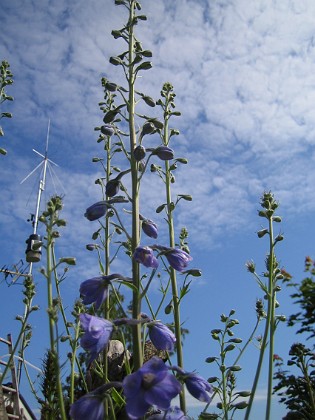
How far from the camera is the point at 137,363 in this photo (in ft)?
8.37

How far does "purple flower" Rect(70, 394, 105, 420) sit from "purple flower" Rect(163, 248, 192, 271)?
873mm

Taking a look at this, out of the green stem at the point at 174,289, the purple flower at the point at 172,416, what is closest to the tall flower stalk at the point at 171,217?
the green stem at the point at 174,289

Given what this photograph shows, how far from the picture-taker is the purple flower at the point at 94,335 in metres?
2.29

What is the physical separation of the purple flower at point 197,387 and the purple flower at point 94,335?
1.38ft

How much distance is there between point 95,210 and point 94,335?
0.88m

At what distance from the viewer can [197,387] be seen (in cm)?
227

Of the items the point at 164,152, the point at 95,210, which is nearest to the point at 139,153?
the point at 164,152

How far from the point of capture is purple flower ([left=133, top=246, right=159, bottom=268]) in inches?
104

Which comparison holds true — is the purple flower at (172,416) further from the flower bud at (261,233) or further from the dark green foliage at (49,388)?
the flower bud at (261,233)

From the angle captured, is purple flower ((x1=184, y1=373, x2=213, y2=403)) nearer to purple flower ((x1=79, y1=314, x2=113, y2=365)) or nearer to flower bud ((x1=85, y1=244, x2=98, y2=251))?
purple flower ((x1=79, y1=314, x2=113, y2=365))

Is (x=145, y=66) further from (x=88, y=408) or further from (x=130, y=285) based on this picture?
(x=88, y=408)

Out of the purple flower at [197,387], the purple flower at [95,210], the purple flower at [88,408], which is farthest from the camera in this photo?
the purple flower at [95,210]

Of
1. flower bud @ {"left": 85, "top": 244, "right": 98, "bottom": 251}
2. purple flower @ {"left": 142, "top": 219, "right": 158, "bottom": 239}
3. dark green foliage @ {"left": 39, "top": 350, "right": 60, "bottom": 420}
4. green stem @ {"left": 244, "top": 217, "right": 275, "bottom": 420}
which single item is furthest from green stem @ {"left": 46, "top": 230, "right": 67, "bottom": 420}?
flower bud @ {"left": 85, "top": 244, "right": 98, "bottom": 251}

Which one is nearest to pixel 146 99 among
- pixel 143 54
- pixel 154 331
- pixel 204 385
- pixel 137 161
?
pixel 143 54
